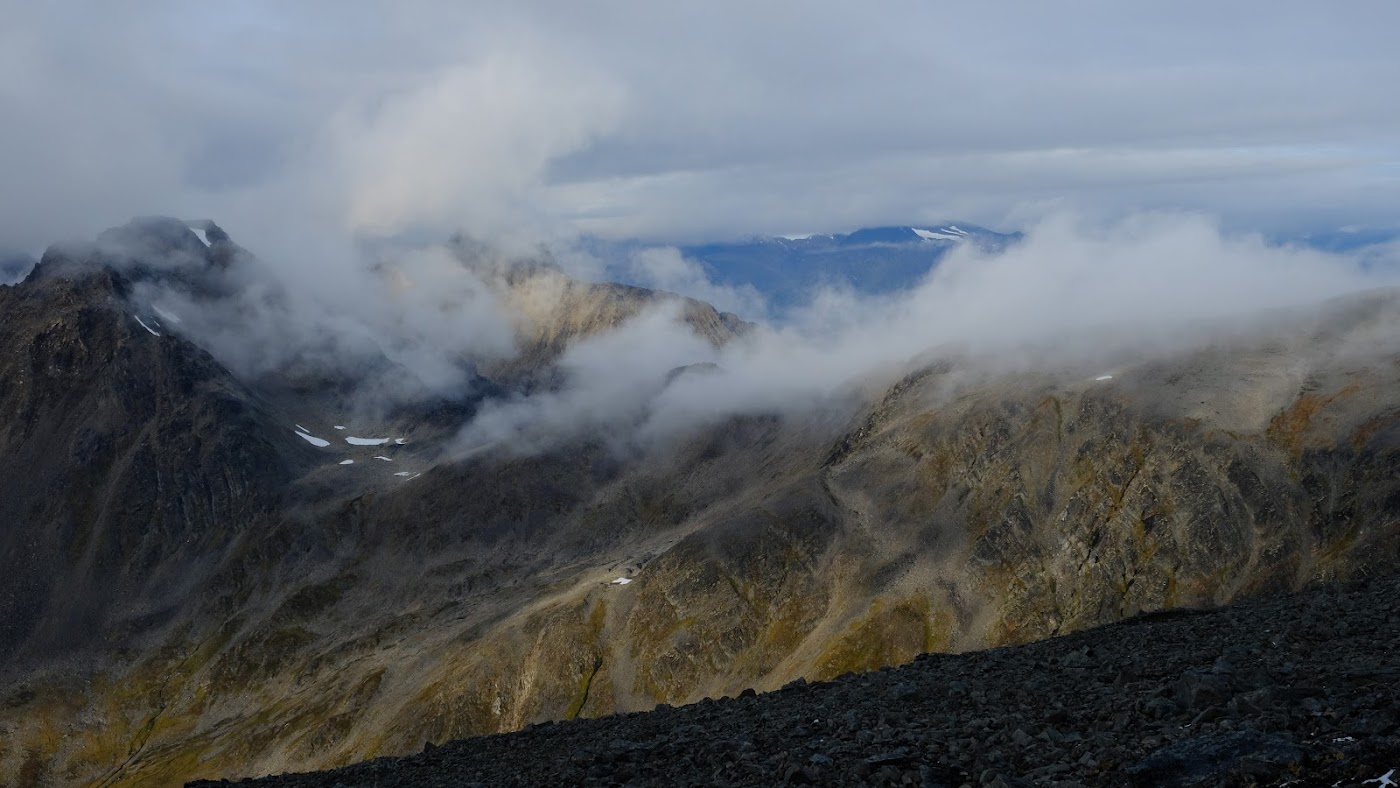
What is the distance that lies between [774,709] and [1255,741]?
997 inches

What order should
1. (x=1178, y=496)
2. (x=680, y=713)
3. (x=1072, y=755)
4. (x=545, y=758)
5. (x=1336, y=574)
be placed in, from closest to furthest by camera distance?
(x=1072, y=755) < (x=545, y=758) < (x=680, y=713) < (x=1336, y=574) < (x=1178, y=496)

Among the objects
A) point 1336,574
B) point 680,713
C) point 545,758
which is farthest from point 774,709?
point 1336,574

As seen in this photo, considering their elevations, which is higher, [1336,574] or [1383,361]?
[1383,361]

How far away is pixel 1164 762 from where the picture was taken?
24531 mm

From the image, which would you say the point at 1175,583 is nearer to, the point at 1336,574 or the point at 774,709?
the point at 1336,574

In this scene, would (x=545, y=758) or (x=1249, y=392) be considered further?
(x=1249, y=392)

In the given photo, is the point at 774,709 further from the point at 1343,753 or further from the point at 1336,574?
the point at 1336,574

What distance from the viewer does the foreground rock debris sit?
24.4 meters

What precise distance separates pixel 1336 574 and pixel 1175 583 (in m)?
28.3

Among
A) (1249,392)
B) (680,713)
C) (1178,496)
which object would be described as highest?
(680,713)

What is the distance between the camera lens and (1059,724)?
105 feet

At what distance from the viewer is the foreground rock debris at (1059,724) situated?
2441 cm

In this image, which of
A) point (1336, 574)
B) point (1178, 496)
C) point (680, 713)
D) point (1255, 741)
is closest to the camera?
point (1255, 741)

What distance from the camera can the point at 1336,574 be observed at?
469 ft
